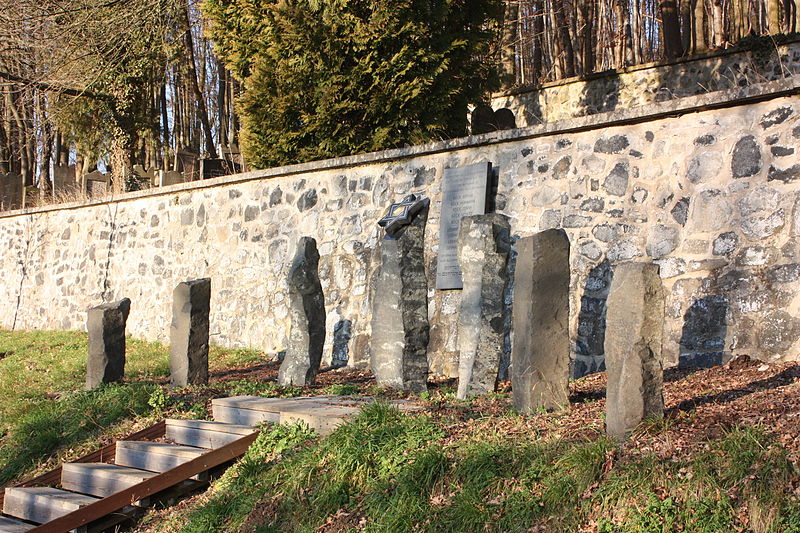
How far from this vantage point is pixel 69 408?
782 cm

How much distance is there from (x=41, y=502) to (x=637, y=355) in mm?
4508

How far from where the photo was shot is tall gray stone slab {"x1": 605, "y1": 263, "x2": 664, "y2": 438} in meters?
4.59

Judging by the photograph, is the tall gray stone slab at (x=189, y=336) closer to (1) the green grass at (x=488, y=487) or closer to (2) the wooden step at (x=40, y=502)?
(2) the wooden step at (x=40, y=502)

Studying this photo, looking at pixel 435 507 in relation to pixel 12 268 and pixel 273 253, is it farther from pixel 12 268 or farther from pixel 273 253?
pixel 12 268

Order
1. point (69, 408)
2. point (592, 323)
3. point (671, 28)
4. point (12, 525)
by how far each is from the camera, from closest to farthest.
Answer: point (12, 525) → point (592, 323) → point (69, 408) → point (671, 28)

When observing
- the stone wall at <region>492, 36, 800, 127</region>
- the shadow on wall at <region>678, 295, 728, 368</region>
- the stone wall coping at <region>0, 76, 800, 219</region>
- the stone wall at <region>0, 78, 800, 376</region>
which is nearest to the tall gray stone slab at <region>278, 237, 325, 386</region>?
the stone wall at <region>0, 78, 800, 376</region>

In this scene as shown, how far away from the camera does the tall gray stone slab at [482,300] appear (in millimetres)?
6523

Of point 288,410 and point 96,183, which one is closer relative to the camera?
point 288,410

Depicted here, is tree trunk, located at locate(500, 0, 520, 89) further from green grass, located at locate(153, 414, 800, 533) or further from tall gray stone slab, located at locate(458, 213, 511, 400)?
green grass, located at locate(153, 414, 800, 533)

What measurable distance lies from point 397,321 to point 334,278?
3124 mm

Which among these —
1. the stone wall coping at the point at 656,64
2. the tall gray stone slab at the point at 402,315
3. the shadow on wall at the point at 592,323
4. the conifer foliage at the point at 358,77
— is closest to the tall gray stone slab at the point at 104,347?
the tall gray stone slab at the point at 402,315

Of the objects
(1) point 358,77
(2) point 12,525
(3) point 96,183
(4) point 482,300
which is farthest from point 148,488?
(3) point 96,183

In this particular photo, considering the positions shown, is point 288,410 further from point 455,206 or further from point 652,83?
point 652,83

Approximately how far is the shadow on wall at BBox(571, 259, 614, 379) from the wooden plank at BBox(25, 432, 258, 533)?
3266 mm
